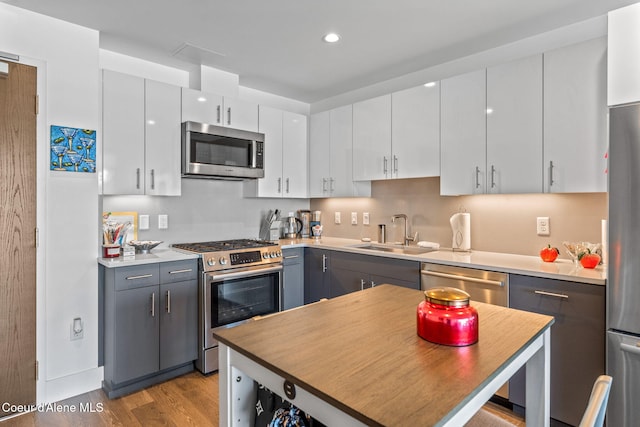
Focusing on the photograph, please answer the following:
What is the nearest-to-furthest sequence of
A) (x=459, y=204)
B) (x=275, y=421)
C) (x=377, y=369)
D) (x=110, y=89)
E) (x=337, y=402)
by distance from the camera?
(x=337, y=402), (x=377, y=369), (x=275, y=421), (x=110, y=89), (x=459, y=204)

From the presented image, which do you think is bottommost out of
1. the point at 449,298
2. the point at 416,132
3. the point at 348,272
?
the point at 348,272

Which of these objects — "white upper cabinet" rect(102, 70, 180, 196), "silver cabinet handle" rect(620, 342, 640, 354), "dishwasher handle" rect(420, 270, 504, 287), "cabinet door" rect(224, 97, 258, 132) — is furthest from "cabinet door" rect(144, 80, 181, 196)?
"silver cabinet handle" rect(620, 342, 640, 354)

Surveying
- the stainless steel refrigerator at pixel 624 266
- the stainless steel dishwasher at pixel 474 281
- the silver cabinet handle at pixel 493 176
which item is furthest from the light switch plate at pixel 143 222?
the stainless steel refrigerator at pixel 624 266

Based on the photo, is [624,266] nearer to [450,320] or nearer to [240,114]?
[450,320]

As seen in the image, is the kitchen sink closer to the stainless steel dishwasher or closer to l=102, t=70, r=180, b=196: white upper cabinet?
the stainless steel dishwasher

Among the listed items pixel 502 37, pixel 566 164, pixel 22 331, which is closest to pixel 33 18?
pixel 22 331

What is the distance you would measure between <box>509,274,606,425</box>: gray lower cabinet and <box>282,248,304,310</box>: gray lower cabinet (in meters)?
2.03

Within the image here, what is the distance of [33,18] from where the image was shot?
2346 mm

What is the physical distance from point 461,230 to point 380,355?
2151mm

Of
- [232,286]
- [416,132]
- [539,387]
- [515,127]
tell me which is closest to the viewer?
[539,387]

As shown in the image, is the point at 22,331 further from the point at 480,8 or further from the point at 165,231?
the point at 480,8

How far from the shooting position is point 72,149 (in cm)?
250

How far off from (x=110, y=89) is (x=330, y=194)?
2146 mm

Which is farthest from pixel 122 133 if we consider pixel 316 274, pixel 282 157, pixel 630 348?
pixel 630 348
